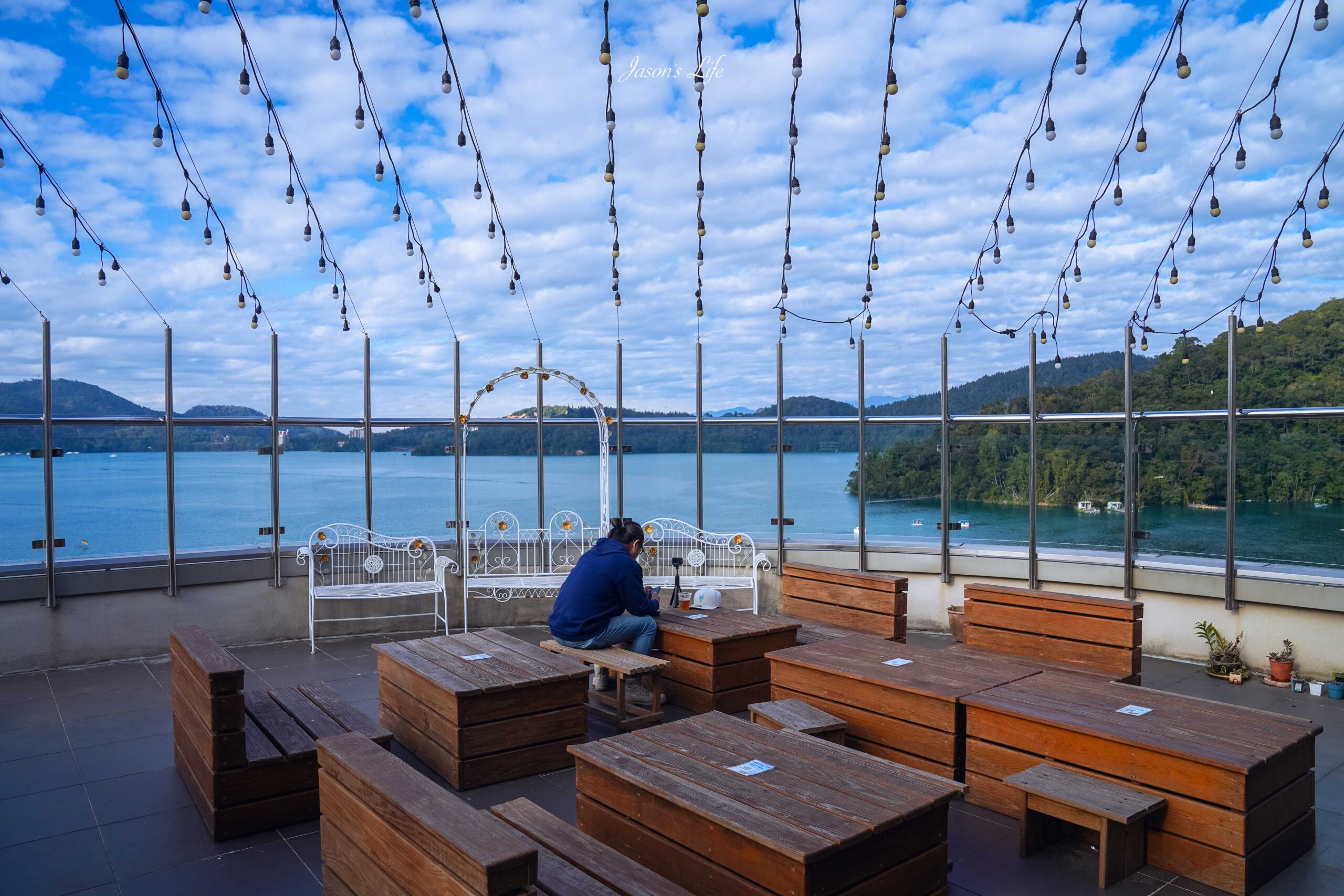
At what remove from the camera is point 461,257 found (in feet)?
28.3

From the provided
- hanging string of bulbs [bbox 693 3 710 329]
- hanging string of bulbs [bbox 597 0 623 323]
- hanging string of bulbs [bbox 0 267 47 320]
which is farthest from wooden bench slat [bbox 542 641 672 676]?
hanging string of bulbs [bbox 0 267 47 320]

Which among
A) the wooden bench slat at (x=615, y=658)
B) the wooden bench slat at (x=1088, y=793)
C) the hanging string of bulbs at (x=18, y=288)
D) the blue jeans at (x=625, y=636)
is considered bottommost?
the wooden bench slat at (x=1088, y=793)

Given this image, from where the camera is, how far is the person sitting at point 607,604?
5609 mm

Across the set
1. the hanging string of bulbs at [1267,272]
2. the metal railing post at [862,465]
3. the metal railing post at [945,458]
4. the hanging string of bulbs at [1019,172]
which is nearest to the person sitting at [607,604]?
the metal railing post at [862,465]

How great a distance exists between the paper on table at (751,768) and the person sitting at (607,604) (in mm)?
2310

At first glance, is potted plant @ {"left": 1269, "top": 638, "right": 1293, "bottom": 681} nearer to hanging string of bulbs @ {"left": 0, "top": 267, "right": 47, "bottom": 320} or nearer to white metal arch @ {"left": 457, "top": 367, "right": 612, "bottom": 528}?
white metal arch @ {"left": 457, "top": 367, "right": 612, "bottom": 528}

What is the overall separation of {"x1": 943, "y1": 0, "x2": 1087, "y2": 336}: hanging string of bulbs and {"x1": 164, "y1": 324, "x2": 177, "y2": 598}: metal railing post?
7.36 m

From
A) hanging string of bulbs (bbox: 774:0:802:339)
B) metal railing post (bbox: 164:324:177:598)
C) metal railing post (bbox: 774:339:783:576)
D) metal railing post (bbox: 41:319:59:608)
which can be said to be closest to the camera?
hanging string of bulbs (bbox: 774:0:802:339)

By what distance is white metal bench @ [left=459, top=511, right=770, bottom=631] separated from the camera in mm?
8438

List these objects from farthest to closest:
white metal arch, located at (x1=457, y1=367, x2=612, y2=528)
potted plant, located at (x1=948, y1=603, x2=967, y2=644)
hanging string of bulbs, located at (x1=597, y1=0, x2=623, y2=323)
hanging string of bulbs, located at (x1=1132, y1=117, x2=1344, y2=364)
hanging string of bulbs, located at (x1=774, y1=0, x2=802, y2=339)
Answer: white metal arch, located at (x1=457, y1=367, x2=612, y2=528) → potted plant, located at (x1=948, y1=603, x2=967, y2=644) → hanging string of bulbs, located at (x1=1132, y1=117, x2=1344, y2=364) → hanging string of bulbs, located at (x1=774, y1=0, x2=802, y2=339) → hanging string of bulbs, located at (x1=597, y1=0, x2=623, y2=323)

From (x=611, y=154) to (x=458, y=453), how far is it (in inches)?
141

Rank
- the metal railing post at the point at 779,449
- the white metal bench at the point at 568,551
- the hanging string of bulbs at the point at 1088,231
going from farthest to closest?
the metal railing post at the point at 779,449 < the white metal bench at the point at 568,551 < the hanging string of bulbs at the point at 1088,231

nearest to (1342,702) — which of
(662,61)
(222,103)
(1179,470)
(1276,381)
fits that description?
(1179,470)

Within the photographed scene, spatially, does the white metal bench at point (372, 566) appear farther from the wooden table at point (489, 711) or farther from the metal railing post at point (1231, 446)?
the metal railing post at point (1231, 446)
